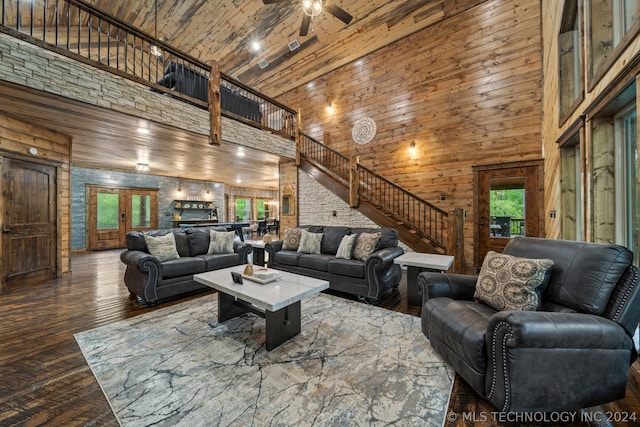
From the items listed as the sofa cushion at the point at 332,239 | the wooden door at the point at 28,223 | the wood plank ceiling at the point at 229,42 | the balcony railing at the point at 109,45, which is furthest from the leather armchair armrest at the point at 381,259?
the wooden door at the point at 28,223

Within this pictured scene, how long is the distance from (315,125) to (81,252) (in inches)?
315

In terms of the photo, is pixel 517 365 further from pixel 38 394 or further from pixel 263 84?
pixel 263 84

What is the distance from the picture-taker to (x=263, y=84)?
29.1 ft

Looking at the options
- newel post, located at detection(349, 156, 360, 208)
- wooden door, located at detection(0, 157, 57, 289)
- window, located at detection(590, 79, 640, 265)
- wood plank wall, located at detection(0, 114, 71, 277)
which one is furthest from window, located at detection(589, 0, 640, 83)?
wooden door, located at detection(0, 157, 57, 289)

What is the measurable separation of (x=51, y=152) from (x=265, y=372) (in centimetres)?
545

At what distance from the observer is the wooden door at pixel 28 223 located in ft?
12.4

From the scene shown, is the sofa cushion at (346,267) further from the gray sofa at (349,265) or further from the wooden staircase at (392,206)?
the wooden staircase at (392,206)

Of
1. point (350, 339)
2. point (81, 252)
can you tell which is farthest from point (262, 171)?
point (350, 339)

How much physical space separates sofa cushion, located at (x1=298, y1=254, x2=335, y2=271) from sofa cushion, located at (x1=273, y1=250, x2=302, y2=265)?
0.10 meters

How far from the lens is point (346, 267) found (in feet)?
11.3

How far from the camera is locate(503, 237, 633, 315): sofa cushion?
150cm

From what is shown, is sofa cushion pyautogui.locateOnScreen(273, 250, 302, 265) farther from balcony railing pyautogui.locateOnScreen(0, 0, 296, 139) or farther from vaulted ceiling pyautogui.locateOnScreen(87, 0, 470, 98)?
vaulted ceiling pyautogui.locateOnScreen(87, 0, 470, 98)

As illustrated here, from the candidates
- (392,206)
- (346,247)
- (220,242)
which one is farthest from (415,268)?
(392,206)

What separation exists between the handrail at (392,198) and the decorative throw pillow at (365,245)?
1.59 metres
